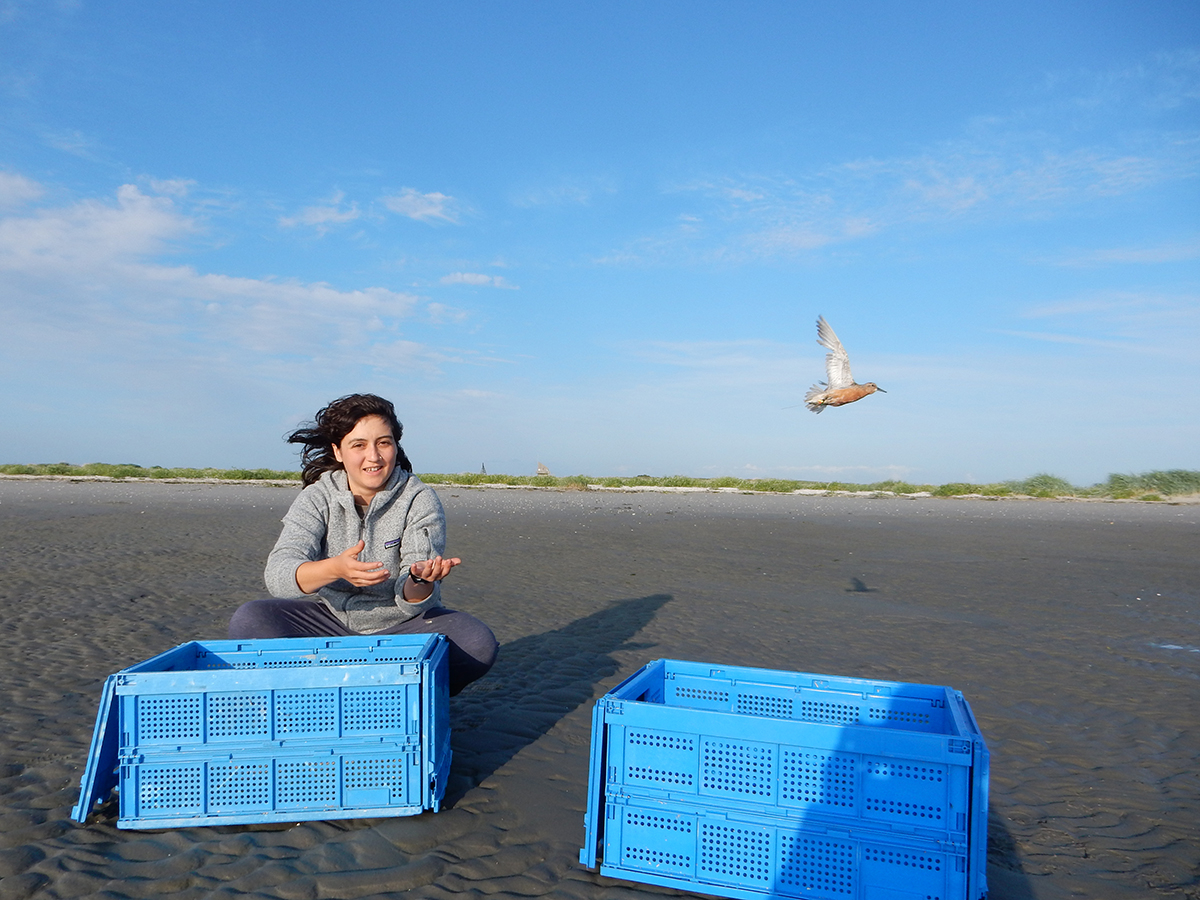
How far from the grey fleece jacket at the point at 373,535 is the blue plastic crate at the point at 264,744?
3.20 ft

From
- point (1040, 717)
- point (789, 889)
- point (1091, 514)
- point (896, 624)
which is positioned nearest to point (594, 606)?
point (896, 624)

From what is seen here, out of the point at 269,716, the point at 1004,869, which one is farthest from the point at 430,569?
the point at 1004,869

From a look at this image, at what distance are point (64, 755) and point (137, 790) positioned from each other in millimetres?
1249

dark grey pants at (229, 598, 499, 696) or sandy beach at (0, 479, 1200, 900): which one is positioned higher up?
dark grey pants at (229, 598, 499, 696)

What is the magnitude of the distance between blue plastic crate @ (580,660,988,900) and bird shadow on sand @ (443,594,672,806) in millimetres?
1130

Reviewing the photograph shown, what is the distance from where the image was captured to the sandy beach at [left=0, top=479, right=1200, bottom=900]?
10.4ft

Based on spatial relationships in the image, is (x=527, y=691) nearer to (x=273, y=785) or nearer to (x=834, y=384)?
(x=273, y=785)

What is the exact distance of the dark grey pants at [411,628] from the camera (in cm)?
423

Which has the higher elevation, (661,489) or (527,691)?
(661,489)

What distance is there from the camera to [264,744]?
335 cm

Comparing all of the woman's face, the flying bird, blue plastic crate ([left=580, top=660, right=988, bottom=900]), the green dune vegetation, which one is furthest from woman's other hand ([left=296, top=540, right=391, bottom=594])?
the green dune vegetation

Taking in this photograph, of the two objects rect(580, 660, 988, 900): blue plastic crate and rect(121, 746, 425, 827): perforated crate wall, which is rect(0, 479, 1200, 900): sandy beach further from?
rect(580, 660, 988, 900): blue plastic crate

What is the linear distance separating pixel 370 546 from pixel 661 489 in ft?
124

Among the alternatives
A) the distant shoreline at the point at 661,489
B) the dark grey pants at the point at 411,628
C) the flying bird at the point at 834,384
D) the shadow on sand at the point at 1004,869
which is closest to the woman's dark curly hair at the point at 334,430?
the dark grey pants at the point at 411,628
